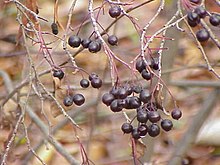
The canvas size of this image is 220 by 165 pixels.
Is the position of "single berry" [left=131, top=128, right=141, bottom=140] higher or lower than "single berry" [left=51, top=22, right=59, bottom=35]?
lower

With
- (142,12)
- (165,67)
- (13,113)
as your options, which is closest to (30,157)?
(13,113)

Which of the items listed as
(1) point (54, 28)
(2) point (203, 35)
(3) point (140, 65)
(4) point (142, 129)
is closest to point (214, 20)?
(2) point (203, 35)

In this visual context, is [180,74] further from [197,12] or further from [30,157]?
[197,12]

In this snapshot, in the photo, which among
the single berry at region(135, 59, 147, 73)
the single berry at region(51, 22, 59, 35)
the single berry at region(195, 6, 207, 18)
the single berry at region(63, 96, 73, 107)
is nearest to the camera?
the single berry at region(195, 6, 207, 18)

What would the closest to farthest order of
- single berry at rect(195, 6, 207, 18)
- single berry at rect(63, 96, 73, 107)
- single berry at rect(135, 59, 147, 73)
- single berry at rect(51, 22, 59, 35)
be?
single berry at rect(195, 6, 207, 18), single berry at rect(135, 59, 147, 73), single berry at rect(63, 96, 73, 107), single berry at rect(51, 22, 59, 35)

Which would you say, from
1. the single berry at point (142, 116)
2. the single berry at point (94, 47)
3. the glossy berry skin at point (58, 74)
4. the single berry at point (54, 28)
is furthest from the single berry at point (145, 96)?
the single berry at point (54, 28)

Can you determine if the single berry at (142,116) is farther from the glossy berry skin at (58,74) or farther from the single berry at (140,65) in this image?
the glossy berry skin at (58,74)

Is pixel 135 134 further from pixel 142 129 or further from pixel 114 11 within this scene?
pixel 114 11

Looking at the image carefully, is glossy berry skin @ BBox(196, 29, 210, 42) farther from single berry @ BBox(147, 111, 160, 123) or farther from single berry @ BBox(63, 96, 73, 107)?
single berry @ BBox(63, 96, 73, 107)

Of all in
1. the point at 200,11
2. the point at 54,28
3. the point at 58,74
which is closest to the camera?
the point at 200,11

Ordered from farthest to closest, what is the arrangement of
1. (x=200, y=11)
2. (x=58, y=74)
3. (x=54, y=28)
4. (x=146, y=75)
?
(x=54, y=28), (x=58, y=74), (x=146, y=75), (x=200, y=11)

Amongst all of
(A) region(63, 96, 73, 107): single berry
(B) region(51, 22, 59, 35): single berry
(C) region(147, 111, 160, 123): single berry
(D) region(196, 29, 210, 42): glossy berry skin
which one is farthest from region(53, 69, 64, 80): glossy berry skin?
(D) region(196, 29, 210, 42): glossy berry skin
